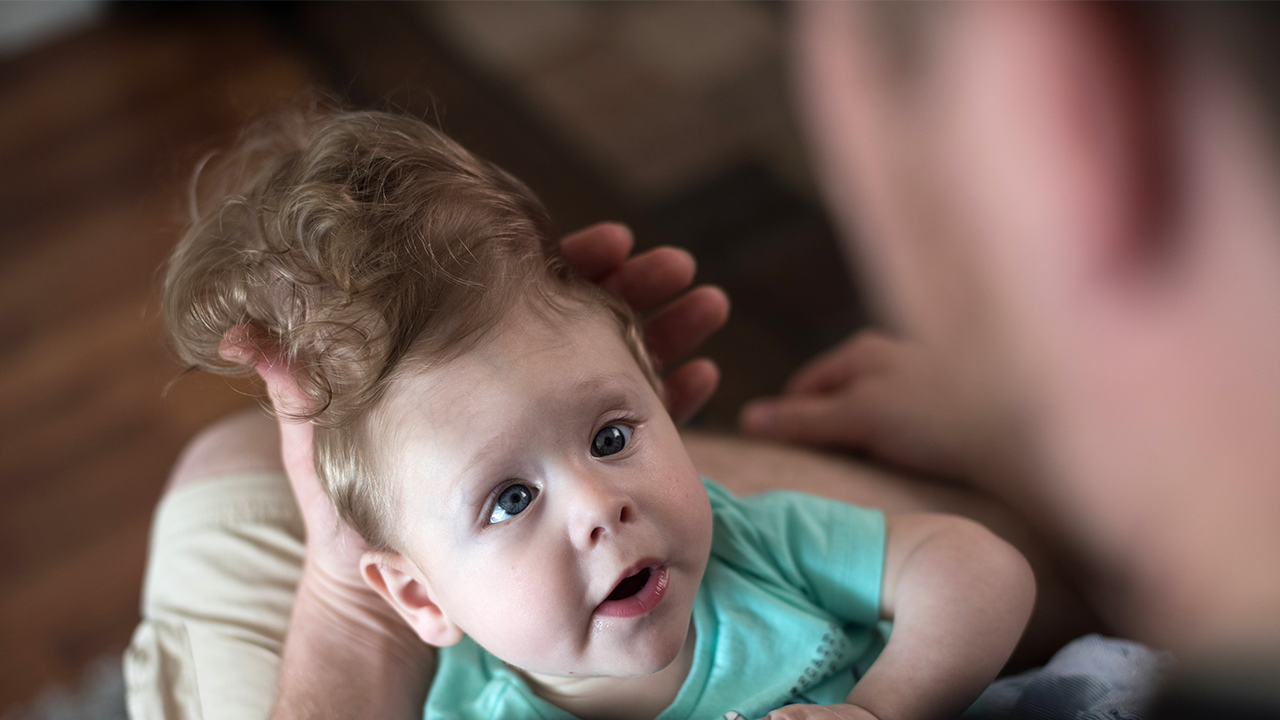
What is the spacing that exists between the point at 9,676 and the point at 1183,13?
1962 millimetres

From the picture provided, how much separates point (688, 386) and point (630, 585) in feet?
1.28

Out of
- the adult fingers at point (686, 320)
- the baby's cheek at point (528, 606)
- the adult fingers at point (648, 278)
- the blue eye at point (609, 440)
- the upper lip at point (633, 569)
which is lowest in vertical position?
the baby's cheek at point (528, 606)

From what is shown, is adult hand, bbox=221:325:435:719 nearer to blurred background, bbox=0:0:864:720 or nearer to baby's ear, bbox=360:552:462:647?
baby's ear, bbox=360:552:462:647

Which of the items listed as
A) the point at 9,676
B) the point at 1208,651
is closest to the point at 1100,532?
the point at 1208,651

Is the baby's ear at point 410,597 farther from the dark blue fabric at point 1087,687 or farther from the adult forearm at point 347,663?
the dark blue fabric at point 1087,687

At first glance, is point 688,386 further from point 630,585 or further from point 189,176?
point 189,176

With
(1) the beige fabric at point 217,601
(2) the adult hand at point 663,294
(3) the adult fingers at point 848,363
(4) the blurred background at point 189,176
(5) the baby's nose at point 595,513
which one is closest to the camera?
(5) the baby's nose at point 595,513

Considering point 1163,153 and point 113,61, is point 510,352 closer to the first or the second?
point 1163,153

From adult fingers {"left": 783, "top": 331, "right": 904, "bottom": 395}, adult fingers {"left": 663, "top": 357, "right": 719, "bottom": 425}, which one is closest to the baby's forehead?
adult fingers {"left": 663, "top": 357, "right": 719, "bottom": 425}

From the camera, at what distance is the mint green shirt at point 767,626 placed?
778 millimetres

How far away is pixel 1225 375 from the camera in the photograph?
419 mm

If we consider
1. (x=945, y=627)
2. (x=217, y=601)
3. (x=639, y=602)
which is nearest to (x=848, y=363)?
(x=945, y=627)

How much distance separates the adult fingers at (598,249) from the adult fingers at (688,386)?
0.15 meters

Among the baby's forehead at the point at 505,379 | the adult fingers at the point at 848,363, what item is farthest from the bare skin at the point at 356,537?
the adult fingers at the point at 848,363
